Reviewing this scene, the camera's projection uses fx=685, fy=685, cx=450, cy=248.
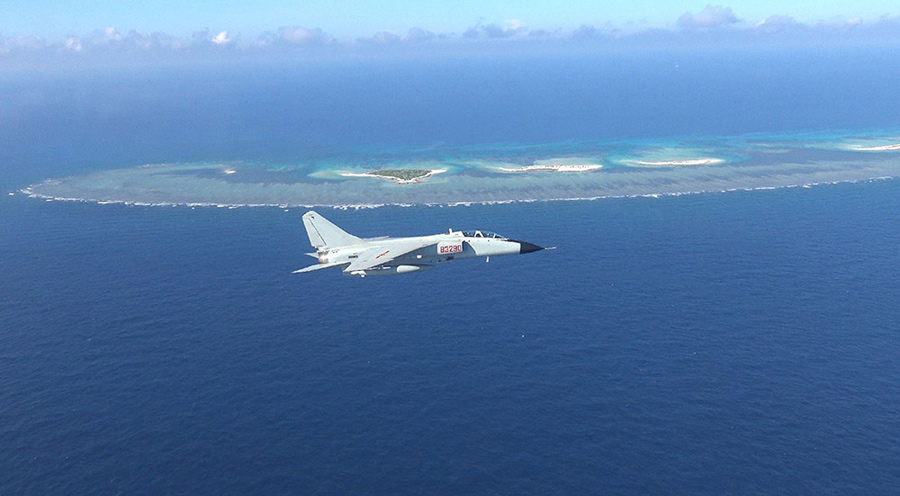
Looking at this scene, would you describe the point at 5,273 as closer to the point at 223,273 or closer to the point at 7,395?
the point at 223,273

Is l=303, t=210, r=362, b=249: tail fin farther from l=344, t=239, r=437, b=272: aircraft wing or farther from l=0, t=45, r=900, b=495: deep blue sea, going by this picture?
l=0, t=45, r=900, b=495: deep blue sea

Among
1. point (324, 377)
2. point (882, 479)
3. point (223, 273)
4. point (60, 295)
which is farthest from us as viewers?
point (223, 273)

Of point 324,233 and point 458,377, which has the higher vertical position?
point 324,233

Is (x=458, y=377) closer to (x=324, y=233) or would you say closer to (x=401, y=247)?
(x=401, y=247)

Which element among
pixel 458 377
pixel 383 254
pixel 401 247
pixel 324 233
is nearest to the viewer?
pixel 383 254

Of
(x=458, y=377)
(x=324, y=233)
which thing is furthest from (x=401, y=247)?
(x=458, y=377)

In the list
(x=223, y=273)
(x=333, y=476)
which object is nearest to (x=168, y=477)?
(x=333, y=476)
